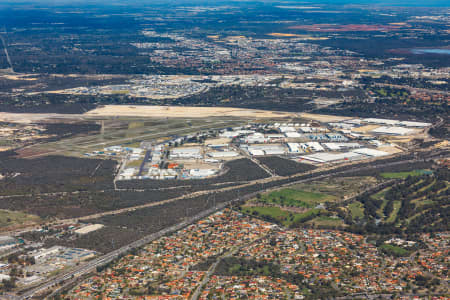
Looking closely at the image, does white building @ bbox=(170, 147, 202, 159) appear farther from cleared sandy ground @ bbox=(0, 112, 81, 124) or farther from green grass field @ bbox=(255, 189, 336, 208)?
cleared sandy ground @ bbox=(0, 112, 81, 124)

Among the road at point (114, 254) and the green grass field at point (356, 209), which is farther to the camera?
the green grass field at point (356, 209)

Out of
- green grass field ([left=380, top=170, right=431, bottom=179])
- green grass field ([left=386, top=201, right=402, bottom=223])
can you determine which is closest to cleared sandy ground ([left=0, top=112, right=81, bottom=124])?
green grass field ([left=380, top=170, right=431, bottom=179])

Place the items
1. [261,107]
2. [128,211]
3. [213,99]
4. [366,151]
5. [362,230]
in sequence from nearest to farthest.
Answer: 1. [362,230]
2. [128,211]
3. [366,151]
4. [261,107]
5. [213,99]

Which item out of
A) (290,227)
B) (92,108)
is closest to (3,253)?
(290,227)

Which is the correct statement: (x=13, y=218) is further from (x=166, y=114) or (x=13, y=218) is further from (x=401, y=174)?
(x=166, y=114)

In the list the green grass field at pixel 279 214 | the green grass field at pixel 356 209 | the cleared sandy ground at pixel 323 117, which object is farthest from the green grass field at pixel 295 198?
the cleared sandy ground at pixel 323 117

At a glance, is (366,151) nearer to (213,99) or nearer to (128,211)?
(128,211)

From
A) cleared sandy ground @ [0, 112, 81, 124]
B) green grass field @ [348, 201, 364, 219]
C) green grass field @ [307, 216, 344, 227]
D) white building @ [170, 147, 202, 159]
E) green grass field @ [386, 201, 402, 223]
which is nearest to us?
green grass field @ [307, 216, 344, 227]

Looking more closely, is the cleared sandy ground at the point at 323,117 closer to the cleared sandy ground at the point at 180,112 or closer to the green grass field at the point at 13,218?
the cleared sandy ground at the point at 180,112

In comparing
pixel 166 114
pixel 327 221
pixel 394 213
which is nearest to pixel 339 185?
pixel 394 213
